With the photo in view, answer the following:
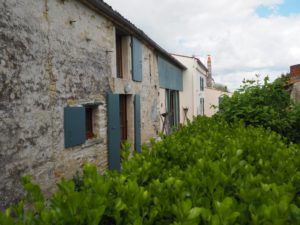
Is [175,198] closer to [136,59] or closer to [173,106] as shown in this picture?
[136,59]

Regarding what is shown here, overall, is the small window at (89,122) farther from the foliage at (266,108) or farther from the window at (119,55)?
the foliage at (266,108)

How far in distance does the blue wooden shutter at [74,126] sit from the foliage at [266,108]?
341cm

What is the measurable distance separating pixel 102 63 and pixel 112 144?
2.15 meters

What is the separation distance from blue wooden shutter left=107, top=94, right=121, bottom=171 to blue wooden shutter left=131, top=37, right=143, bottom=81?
6.95ft

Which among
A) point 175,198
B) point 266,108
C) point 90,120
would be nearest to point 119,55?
point 90,120

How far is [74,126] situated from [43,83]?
4.39 feet

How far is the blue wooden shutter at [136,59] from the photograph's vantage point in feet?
36.4

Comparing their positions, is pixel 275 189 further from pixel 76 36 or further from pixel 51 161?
pixel 76 36

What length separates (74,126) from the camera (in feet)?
23.3

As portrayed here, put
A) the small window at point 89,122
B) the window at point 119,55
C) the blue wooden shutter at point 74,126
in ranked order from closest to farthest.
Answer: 1. the blue wooden shutter at point 74,126
2. the small window at point 89,122
3. the window at point 119,55

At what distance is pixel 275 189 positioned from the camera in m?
2.02

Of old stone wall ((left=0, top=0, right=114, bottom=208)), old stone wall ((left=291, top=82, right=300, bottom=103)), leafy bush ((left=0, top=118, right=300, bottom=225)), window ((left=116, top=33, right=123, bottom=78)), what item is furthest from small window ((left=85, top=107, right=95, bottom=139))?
old stone wall ((left=291, top=82, right=300, bottom=103))

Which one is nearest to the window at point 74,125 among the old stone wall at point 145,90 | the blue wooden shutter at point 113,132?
the blue wooden shutter at point 113,132

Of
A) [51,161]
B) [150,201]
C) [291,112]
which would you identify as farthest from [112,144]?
[150,201]
